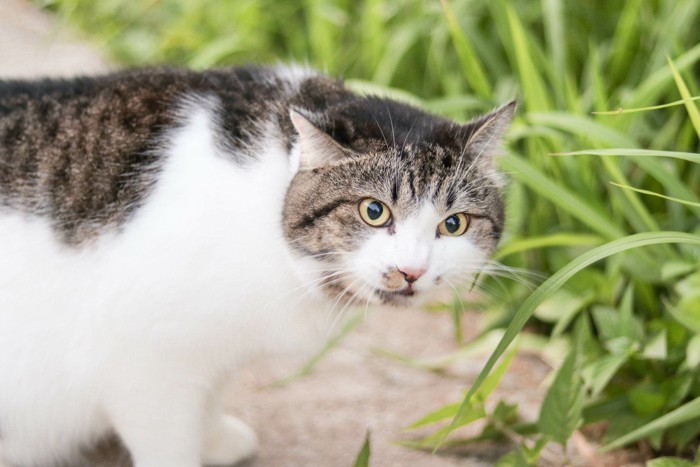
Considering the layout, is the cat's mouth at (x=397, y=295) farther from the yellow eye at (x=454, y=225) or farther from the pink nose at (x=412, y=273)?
the yellow eye at (x=454, y=225)

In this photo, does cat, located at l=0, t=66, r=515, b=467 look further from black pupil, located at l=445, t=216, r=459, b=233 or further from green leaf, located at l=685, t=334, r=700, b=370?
green leaf, located at l=685, t=334, r=700, b=370

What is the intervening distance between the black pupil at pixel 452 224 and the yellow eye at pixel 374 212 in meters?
0.12

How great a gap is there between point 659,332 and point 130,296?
1325mm

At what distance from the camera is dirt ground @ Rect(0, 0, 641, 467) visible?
6.84ft

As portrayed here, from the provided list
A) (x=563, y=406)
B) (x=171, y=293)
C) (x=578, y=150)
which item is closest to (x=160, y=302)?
(x=171, y=293)

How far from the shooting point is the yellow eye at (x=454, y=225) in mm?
1644

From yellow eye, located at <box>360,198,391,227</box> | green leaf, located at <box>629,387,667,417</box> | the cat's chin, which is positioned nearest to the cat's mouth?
the cat's chin

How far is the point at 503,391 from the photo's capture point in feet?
7.93

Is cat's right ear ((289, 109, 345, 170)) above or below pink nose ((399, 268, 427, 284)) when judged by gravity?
above

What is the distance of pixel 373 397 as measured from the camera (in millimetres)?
2355

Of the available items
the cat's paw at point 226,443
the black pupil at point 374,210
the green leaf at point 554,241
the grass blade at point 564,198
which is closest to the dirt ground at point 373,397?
the cat's paw at point 226,443

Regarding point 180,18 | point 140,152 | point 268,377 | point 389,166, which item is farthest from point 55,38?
point 389,166

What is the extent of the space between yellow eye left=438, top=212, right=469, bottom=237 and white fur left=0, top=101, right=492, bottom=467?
17 millimetres

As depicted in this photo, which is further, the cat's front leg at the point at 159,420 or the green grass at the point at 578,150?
the green grass at the point at 578,150
